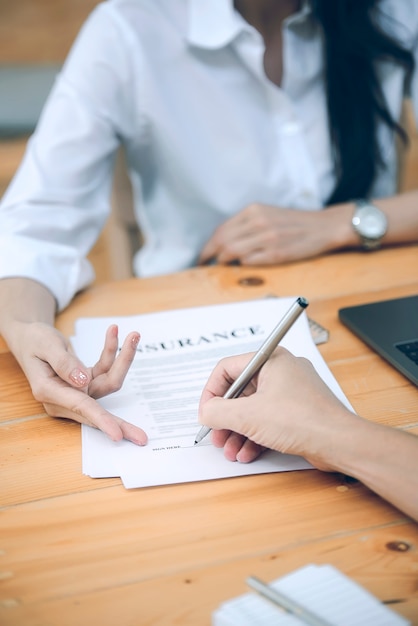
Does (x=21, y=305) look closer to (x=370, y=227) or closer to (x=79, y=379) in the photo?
(x=79, y=379)

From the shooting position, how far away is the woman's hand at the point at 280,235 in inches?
42.7

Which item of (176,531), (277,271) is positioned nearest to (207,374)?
(176,531)

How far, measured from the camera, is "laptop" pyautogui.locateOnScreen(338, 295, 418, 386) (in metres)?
0.79

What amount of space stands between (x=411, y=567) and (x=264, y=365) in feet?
0.70

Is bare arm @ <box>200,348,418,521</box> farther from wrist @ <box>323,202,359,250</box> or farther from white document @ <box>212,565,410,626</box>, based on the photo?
wrist @ <box>323,202,359,250</box>

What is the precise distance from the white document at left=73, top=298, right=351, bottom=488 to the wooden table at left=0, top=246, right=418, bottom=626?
0.6 inches

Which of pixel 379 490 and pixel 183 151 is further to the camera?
pixel 183 151

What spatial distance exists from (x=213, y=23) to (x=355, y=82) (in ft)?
0.92

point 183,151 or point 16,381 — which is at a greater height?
point 183,151

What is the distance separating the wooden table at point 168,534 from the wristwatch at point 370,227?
392 millimetres

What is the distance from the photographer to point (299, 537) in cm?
56

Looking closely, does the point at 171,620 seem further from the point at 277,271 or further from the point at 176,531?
the point at 277,271

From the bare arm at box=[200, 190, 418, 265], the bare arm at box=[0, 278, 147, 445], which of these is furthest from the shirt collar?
the bare arm at box=[0, 278, 147, 445]

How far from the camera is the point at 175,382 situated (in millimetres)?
771
